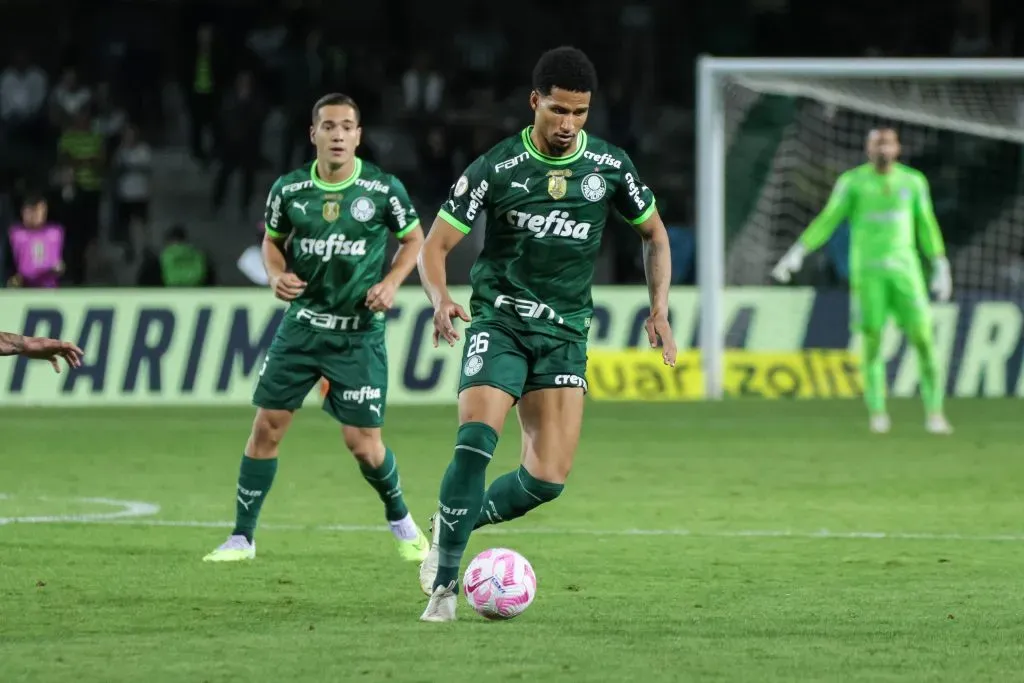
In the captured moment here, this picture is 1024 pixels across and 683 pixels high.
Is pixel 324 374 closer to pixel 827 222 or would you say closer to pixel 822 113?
pixel 827 222

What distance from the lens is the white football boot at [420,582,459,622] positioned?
7.14 m

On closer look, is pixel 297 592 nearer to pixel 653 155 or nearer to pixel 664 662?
pixel 664 662

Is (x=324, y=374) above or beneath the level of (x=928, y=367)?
above

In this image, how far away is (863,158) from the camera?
22.8 metres

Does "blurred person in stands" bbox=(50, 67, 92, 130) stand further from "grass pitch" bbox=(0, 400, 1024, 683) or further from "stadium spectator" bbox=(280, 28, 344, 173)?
"grass pitch" bbox=(0, 400, 1024, 683)

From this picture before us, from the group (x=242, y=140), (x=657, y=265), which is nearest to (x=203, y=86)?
(x=242, y=140)

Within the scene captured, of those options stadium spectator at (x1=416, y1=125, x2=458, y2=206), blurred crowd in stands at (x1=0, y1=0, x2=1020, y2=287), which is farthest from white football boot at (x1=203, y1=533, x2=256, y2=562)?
stadium spectator at (x1=416, y1=125, x2=458, y2=206)

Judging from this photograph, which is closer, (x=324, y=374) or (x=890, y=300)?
(x=324, y=374)

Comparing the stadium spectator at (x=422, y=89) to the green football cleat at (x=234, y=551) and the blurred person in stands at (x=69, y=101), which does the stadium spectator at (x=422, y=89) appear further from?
the green football cleat at (x=234, y=551)

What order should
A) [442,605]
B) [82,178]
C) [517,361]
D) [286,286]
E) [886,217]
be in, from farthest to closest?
1. [82,178]
2. [886,217]
3. [286,286]
4. [517,361]
5. [442,605]

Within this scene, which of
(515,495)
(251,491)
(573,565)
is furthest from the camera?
(251,491)

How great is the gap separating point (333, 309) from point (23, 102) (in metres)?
17.0

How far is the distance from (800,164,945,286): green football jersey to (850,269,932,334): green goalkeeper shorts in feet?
0.21

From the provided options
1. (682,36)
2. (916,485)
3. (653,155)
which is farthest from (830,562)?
(682,36)
